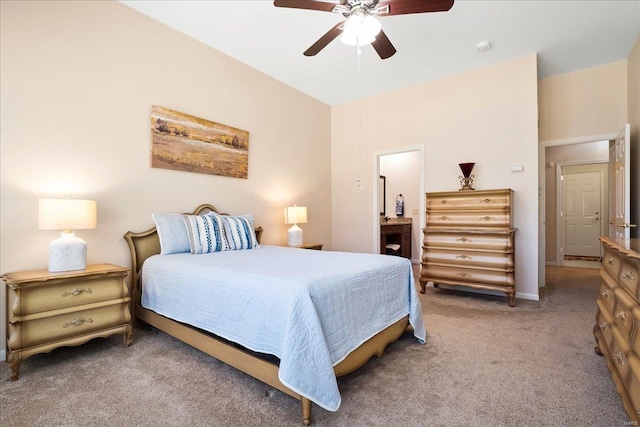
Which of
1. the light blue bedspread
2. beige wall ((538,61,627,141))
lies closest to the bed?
the light blue bedspread

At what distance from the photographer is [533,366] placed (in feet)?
6.86

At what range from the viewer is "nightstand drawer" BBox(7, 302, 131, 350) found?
77.4 inches

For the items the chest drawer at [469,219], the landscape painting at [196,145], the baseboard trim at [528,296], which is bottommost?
the baseboard trim at [528,296]

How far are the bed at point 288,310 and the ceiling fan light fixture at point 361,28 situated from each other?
1.66 meters

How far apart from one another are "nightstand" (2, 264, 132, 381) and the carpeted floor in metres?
0.18

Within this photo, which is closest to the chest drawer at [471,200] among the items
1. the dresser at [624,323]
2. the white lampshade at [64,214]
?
the dresser at [624,323]

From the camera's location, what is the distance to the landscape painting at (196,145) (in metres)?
3.16

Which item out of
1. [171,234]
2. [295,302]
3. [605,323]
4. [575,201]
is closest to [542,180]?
[605,323]

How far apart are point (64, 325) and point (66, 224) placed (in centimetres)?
70

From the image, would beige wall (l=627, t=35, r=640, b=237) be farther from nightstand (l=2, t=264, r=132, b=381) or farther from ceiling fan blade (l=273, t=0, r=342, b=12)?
nightstand (l=2, t=264, r=132, b=381)

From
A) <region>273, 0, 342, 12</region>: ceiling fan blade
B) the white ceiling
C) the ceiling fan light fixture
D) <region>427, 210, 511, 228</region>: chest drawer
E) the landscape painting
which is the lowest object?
<region>427, 210, 511, 228</region>: chest drawer

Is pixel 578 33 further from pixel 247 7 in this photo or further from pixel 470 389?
pixel 470 389

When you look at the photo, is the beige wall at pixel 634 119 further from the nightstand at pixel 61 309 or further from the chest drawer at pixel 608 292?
the nightstand at pixel 61 309

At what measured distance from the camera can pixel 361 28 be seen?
2.23 metres
